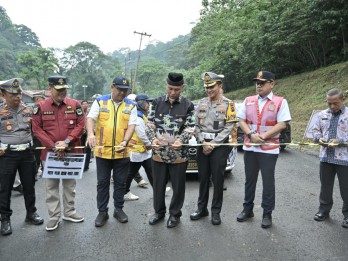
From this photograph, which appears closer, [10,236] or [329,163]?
[10,236]

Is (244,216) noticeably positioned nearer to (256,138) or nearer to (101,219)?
(256,138)

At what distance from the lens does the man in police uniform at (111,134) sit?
3.92 metres

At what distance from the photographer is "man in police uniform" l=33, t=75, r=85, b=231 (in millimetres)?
3820

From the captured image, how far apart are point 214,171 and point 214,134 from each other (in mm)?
512

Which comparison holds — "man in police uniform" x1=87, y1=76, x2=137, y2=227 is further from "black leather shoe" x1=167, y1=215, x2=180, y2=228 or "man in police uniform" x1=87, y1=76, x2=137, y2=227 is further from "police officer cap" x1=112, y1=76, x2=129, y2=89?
"black leather shoe" x1=167, y1=215, x2=180, y2=228

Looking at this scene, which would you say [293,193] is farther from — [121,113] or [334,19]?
[334,19]

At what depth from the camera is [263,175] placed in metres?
3.97

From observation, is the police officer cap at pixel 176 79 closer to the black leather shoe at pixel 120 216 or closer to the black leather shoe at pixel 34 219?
the black leather shoe at pixel 120 216

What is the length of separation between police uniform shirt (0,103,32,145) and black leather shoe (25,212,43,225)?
1035mm

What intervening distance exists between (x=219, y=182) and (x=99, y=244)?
5.71 ft

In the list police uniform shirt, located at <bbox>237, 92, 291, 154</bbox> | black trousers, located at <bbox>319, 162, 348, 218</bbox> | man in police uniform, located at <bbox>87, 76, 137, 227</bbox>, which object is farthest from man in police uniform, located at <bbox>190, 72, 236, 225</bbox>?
black trousers, located at <bbox>319, 162, 348, 218</bbox>

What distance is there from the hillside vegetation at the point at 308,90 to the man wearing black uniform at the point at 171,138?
8.26m

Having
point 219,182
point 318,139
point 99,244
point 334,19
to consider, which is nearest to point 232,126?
point 219,182

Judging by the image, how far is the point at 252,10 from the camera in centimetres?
2097
